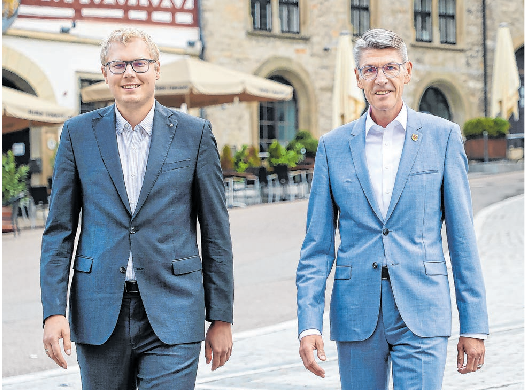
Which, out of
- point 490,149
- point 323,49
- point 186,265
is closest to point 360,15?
point 323,49

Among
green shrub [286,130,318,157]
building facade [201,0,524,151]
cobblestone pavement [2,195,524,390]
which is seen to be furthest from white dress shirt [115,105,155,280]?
building facade [201,0,524,151]

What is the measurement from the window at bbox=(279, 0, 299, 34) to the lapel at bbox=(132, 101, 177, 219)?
2458cm

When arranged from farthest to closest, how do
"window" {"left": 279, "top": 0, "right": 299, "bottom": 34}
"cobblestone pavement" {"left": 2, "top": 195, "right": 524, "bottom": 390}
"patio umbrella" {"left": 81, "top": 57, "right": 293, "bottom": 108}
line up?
1. "window" {"left": 279, "top": 0, "right": 299, "bottom": 34}
2. "patio umbrella" {"left": 81, "top": 57, "right": 293, "bottom": 108}
3. "cobblestone pavement" {"left": 2, "top": 195, "right": 524, "bottom": 390}

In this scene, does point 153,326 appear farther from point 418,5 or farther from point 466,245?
point 418,5

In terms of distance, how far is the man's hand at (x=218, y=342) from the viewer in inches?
136

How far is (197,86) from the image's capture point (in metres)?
18.0

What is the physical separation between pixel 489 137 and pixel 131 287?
24.4m

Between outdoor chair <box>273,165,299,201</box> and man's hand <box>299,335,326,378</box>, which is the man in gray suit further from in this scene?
outdoor chair <box>273,165,299,201</box>

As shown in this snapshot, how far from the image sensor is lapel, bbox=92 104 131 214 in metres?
3.33

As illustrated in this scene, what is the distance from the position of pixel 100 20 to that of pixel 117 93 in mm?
21442

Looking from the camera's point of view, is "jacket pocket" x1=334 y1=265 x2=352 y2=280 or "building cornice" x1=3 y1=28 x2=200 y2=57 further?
"building cornice" x1=3 y1=28 x2=200 y2=57

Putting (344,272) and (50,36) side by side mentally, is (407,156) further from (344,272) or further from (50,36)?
(50,36)

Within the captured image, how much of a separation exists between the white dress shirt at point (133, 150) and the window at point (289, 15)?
80.8 feet

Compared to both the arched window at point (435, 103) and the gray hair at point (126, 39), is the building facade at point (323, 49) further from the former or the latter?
the gray hair at point (126, 39)
